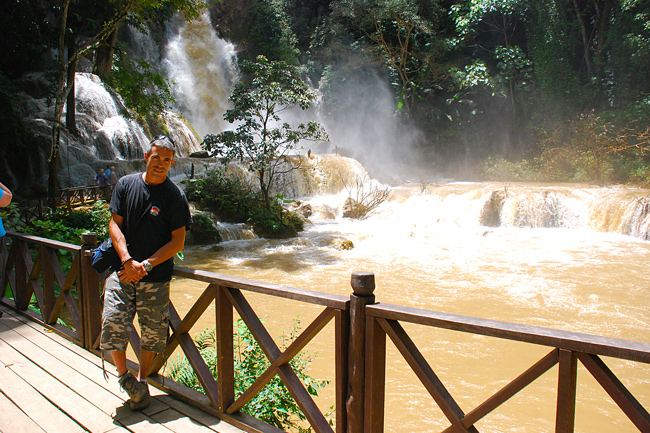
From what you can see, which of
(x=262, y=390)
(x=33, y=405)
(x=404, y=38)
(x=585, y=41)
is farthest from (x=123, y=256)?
(x=585, y=41)

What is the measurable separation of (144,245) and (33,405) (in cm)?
112

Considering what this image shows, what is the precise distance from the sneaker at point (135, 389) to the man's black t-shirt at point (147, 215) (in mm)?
547

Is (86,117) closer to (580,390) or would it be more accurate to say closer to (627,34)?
(580,390)

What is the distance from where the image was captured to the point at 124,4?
10.4 metres

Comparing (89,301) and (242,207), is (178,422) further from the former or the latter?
→ (242,207)

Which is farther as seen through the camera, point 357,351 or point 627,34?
point 627,34

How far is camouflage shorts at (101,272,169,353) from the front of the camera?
8.04ft

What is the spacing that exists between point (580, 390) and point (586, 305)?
2874 mm

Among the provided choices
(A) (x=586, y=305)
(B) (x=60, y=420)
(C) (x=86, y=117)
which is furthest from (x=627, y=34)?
(B) (x=60, y=420)

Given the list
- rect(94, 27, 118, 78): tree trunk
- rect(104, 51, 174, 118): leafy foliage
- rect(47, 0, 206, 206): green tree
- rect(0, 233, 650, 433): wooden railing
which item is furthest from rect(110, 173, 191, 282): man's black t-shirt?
rect(94, 27, 118, 78): tree trunk

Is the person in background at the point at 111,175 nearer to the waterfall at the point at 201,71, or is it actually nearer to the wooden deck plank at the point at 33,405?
the waterfall at the point at 201,71

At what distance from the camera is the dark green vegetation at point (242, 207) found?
12.3 meters

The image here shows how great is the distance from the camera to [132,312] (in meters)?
2.51

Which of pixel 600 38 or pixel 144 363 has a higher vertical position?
pixel 600 38
